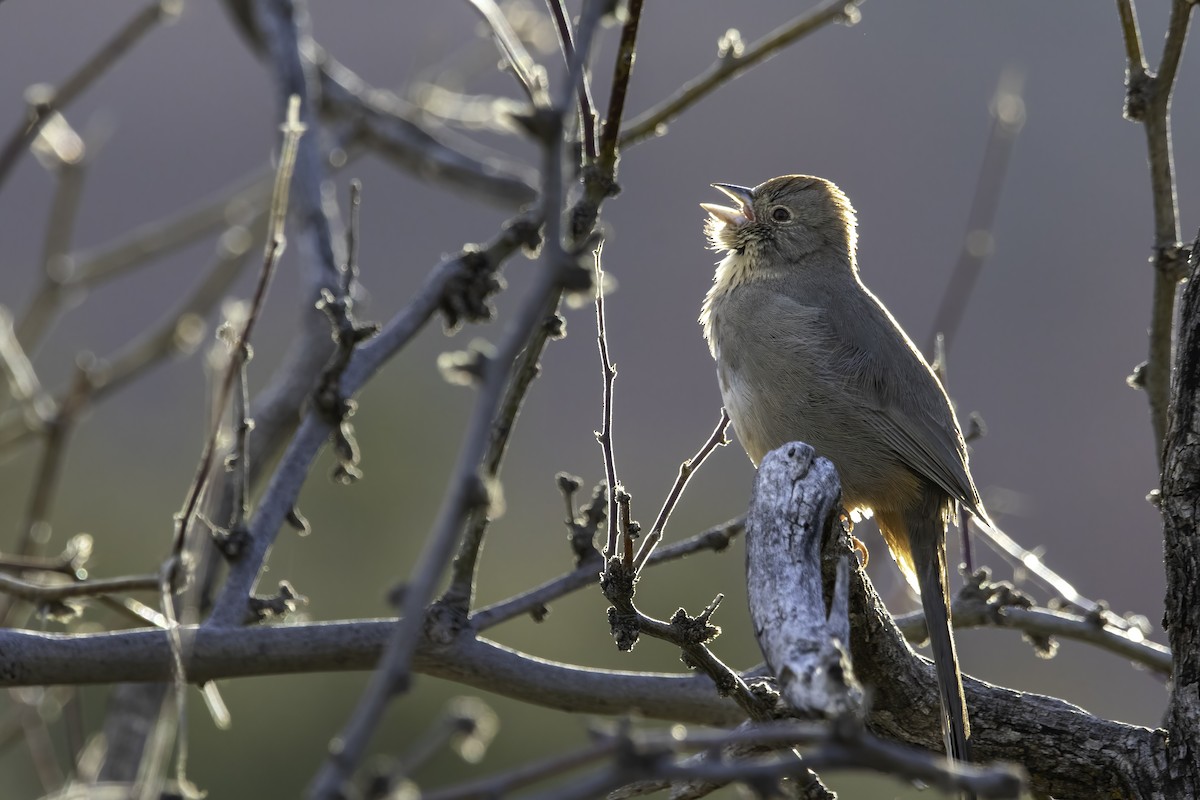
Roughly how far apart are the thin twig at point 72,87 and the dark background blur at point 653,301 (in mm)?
2180

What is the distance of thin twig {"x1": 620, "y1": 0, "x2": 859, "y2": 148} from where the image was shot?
345cm

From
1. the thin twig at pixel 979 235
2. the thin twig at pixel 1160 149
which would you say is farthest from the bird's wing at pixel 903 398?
the thin twig at pixel 1160 149

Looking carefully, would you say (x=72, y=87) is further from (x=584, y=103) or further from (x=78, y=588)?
(x=584, y=103)

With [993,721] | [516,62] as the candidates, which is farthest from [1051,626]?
[516,62]

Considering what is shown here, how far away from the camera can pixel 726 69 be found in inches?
136

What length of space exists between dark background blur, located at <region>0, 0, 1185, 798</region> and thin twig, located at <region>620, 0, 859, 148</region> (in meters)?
2.87

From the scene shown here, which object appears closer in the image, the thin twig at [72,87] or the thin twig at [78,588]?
the thin twig at [78,588]

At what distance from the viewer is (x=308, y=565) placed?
9117mm

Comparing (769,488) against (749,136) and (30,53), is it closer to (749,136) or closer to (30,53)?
(749,136)

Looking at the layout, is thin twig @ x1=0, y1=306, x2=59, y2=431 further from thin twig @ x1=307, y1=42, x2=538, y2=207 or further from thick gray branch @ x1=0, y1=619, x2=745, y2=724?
thin twig @ x1=307, y1=42, x2=538, y2=207

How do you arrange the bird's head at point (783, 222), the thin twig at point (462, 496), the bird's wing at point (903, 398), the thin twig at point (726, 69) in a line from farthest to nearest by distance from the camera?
the bird's head at point (783, 222) < the bird's wing at point (903, 398) < the thin twig at point (726, 69) < the thin twig at point (462, 496)

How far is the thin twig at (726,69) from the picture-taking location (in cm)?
345

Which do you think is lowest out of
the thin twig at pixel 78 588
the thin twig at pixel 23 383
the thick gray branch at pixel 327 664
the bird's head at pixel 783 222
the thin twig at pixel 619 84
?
the thick gray branch at pixel 327 664

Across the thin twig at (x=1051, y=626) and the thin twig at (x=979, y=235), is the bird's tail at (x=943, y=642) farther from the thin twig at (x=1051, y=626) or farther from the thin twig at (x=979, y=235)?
the thin twig at (x=979, y=235)
